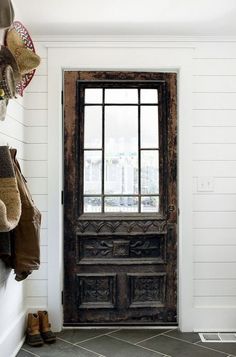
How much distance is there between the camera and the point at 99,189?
3490mm

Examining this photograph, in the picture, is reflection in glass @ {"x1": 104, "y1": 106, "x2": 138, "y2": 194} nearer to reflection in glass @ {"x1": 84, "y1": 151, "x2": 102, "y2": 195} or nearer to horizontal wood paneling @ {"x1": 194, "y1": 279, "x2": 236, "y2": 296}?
reflection in glass @ {"x1": 84, "y1": 151, "x2": 102, "y2": 195}

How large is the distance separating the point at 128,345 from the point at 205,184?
1.37 metres

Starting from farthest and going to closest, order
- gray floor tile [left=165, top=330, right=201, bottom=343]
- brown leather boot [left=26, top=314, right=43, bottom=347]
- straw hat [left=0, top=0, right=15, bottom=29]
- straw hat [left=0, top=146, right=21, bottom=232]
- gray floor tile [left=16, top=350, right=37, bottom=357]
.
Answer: gray floor tile [left=165, top=330, right=201, bottom=343] → brown leather boot [left=26, top=314, right=43, bottom=347] → gray floor tile [left=16, top=350, right=37, bottom=357] → straw hat [left=0, top=146, right=21, bottom=232] → straw hat [left=0, top=0, right=15, bottom=29]

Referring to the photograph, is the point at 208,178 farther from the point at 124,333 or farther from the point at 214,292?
the point at 124,333

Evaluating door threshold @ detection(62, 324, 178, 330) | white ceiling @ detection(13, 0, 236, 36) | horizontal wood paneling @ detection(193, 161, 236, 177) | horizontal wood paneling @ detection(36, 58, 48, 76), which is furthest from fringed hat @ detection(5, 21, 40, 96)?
door threshold @ detection(62, 324, 178, 330)

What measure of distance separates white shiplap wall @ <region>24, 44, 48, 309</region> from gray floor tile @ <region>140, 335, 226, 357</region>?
0.92 meters

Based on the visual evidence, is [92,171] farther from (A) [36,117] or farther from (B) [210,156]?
(B) [210,156]

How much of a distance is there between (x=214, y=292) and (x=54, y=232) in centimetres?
138

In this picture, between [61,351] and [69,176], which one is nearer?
[61,351]

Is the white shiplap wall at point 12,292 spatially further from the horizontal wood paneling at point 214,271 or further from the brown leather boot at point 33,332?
the horizontal wood paneling at point 214,271

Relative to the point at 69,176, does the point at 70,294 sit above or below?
below

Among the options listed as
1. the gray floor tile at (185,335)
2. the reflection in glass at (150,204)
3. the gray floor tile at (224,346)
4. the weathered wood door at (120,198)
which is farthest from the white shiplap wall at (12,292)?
the gray floor tile at (224,346)

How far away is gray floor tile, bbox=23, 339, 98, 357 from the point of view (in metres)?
2.94

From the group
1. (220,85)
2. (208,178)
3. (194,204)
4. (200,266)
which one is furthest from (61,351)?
(220,85)
